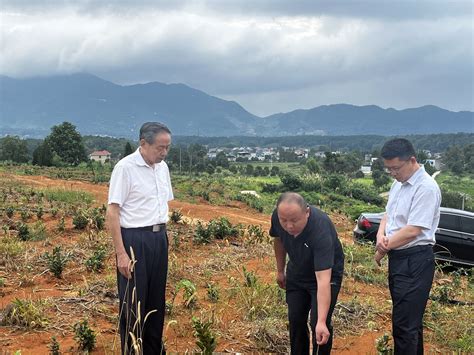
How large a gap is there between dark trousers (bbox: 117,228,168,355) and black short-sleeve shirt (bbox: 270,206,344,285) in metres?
0.81

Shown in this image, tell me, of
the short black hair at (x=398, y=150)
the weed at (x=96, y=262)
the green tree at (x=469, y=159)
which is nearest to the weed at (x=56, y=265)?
the weed at (x=96, y=262)

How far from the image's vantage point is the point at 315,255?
3.02 meters

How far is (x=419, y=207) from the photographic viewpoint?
329 centimetres

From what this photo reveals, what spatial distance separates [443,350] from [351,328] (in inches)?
31.3

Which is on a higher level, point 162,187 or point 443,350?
point 162,187

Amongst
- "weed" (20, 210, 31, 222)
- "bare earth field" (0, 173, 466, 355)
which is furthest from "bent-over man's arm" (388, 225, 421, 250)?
"weed" (20, 210, 31, 222)

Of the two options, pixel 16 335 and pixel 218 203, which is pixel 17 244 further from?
pixel 218 203

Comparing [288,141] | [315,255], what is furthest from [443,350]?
[288,141]

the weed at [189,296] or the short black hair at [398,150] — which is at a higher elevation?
the short black hair at [398,150]

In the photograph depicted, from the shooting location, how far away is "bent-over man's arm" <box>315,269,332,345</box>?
2.87 meters

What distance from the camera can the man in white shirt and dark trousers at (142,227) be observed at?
329cm

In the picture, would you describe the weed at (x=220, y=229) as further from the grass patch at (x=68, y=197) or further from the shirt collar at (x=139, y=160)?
the shirt collar at (x=139, y=160)

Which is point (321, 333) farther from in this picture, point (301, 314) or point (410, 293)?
point (410, 293)

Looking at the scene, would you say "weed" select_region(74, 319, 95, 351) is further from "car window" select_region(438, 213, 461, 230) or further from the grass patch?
the grass patch
